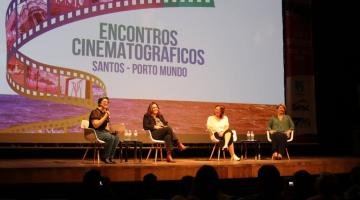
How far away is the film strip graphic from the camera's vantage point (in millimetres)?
6609

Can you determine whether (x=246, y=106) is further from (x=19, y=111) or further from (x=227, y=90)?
(x=19, y=111)

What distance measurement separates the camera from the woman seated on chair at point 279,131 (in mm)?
7543

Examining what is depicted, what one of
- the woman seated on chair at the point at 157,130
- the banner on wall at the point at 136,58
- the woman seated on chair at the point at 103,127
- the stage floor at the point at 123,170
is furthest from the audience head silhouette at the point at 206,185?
the banner on wall at the point at 136,58

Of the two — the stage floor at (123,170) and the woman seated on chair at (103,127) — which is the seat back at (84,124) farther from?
the stage floor at (123,170)

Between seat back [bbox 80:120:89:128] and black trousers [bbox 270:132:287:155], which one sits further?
black trousers [bbox 270:132:287:155]

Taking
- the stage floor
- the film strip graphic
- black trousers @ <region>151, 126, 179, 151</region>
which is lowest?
the stage floor

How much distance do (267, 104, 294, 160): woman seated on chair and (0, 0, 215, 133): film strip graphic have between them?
2.71 metres

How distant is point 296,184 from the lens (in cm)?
331

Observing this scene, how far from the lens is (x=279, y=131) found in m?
7.60

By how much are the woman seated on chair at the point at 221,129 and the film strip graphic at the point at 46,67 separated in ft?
5.60

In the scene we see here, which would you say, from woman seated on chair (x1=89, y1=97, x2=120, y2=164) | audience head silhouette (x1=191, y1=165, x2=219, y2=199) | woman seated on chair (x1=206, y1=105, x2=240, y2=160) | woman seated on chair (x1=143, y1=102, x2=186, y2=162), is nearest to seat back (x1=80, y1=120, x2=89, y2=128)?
woman seated on chair (x1=89, y1=97, x2=120, y2=164)

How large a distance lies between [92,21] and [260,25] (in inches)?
122

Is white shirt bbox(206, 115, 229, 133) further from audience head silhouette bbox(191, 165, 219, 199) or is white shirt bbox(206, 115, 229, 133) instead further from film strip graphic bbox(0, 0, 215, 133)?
audience head silhouette bbox(191, 165, 219, 199)

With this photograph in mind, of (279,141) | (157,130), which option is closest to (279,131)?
(279,141)
